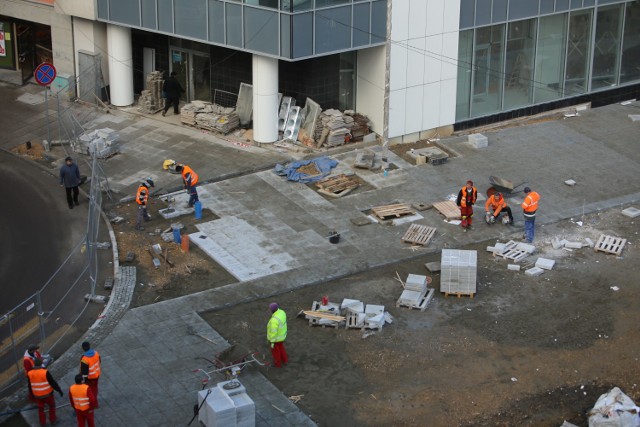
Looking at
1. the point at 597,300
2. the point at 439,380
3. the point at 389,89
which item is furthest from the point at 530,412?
the point at 389,89

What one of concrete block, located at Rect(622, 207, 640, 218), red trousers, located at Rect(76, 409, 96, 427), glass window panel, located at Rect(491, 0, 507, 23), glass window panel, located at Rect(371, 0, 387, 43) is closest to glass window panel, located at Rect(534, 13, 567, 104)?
glass window panel, located at Rect(491, 0, 507, 23)

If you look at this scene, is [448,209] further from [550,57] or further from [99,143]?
[99,143]

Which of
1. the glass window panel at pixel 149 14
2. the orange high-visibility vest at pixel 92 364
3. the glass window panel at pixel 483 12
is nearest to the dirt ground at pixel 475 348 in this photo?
the orange high-visibility vest at pixel 92 364

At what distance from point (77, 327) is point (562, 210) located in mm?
14735

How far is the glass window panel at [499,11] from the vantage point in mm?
37406

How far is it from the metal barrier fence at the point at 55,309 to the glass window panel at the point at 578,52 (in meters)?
18.4

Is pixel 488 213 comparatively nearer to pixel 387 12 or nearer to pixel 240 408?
pixel 387 12

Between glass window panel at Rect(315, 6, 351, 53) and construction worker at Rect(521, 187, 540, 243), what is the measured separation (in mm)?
8248

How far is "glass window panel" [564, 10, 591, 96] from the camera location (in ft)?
132

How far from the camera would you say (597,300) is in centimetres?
2719

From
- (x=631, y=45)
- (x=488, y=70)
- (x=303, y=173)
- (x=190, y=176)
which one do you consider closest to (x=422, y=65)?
(x=488, y=70)

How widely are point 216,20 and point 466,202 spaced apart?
10.6 m

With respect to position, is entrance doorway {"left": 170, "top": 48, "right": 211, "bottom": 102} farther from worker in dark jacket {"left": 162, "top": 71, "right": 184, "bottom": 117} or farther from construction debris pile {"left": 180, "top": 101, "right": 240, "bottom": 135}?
construction debris pile {"left": 180, "top": 101, "right": 240, "bottom": 135}

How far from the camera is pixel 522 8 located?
38062mm
